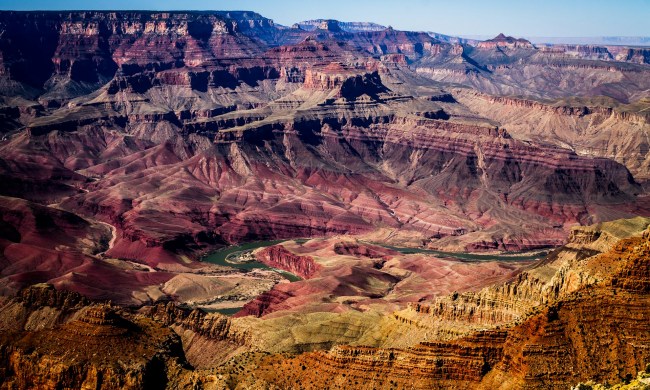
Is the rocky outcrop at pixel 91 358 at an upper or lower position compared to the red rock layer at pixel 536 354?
lower

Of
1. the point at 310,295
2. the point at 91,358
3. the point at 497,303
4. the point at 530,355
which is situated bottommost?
the point at 310,295

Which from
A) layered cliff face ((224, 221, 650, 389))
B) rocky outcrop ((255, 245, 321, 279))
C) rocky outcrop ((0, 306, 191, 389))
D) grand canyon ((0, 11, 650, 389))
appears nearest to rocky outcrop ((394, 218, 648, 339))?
grand canyon ((0, 11, 650, 389))

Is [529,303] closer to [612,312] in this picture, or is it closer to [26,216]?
[612,312]

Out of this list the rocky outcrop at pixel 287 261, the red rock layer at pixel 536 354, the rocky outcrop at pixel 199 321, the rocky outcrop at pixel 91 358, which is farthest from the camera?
the rocky outcrop at pixel 287 261

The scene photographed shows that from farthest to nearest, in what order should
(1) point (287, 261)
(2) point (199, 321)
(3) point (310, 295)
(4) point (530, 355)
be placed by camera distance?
(1) point (287, 261) → (3) point (310, 295) → (2) point (199, 321) → (4) point (530, 355)

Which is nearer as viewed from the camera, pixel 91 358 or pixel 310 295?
pixel 91 358

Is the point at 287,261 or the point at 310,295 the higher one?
the point at 310,295

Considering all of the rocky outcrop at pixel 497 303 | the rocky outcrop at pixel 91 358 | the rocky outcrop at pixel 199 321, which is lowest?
the rocky outcrop at pixel 199 321

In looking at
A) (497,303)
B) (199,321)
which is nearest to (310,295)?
(199,321)

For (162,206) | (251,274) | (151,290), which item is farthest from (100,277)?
(162,206)

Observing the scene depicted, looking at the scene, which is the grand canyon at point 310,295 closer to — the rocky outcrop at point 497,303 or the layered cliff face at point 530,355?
the layered cliff face at point 530,355

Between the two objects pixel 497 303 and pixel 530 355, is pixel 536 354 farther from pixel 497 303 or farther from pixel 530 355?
pixel 497 303

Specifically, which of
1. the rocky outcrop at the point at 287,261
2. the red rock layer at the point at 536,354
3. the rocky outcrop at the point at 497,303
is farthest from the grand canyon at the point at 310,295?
the rocky outcrop at the point at 287,261
